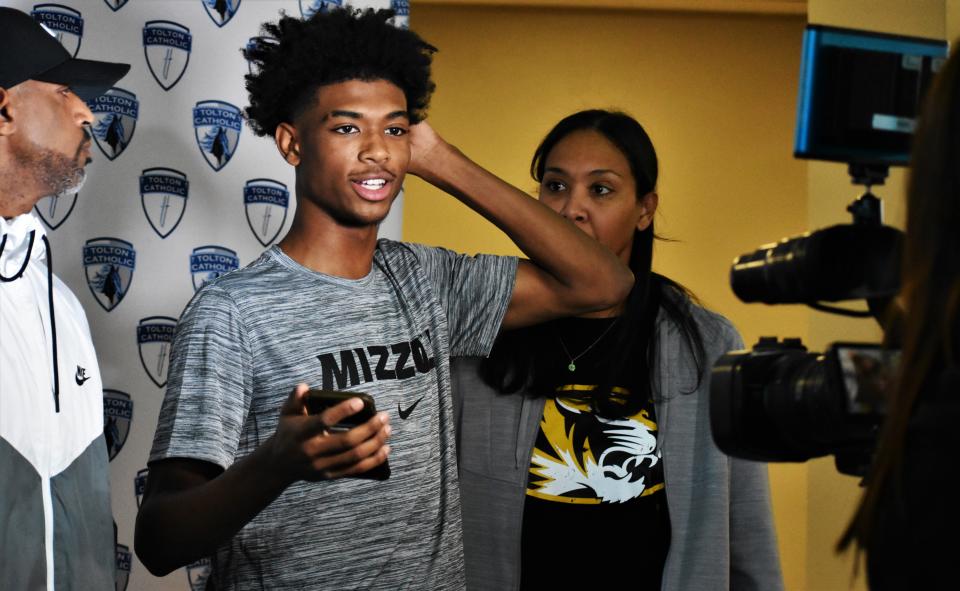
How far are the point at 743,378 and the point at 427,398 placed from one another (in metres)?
0.62

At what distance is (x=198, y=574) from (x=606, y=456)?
3.03 feet

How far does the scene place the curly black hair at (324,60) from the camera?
154cm

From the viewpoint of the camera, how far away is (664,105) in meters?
4.40

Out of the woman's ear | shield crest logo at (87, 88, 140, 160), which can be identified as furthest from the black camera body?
shield crest logo at (87, 88, 140, 160)

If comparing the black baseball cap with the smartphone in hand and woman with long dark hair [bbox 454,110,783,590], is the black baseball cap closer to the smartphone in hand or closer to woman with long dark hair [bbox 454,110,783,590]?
woman with long dark hair [bbox 454,110,783,590]

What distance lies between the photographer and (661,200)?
4.35m

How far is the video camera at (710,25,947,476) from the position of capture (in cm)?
91

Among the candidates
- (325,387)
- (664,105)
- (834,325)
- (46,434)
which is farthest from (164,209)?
(664,105)

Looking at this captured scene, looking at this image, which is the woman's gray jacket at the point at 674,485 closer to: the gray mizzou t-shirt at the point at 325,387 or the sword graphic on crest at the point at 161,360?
the gray mizzou t-shirt at the point at 325,387

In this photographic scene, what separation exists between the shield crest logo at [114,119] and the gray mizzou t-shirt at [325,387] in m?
0.83

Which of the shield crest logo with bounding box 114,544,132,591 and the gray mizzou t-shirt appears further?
the shield crest logo with bounding box 114,544,132,591

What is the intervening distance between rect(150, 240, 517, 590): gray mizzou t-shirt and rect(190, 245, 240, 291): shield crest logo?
Answer: 69cm

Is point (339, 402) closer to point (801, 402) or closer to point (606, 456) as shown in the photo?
point (801, 402)

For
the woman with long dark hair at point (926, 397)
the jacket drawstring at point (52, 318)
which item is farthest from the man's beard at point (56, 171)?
the woman with long dark hair at point (926, 397)
